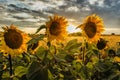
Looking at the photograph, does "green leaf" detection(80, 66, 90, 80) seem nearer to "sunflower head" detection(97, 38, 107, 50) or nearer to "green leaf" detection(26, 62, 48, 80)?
"green leaf" detection(26, 62, 48, 80)

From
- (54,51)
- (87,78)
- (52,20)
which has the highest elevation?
(52,20)

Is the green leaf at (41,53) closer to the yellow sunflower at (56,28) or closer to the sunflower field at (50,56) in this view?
the sunflower field at (50,56)

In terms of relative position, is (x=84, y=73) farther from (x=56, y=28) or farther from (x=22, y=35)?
(x=22, y=35)

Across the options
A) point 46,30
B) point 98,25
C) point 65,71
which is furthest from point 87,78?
point 98,25

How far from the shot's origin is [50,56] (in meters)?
3.40

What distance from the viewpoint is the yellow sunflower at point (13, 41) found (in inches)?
154

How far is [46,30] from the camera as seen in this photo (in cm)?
354

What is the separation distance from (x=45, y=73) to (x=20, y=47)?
0.85m

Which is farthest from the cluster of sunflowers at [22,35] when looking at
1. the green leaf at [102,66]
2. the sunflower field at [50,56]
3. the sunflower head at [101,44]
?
the sunflower head at [101,44]

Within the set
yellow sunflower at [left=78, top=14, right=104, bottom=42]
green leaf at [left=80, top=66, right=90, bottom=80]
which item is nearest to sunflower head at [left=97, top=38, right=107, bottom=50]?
yellow sunflower at [left=78, top=14, right=104, bottom=42]

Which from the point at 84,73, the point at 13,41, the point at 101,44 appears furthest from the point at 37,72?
the point at 101,44

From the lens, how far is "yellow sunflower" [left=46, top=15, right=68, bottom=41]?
3584mm

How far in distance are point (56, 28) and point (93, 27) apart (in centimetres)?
104

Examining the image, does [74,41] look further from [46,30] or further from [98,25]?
[98,25]
